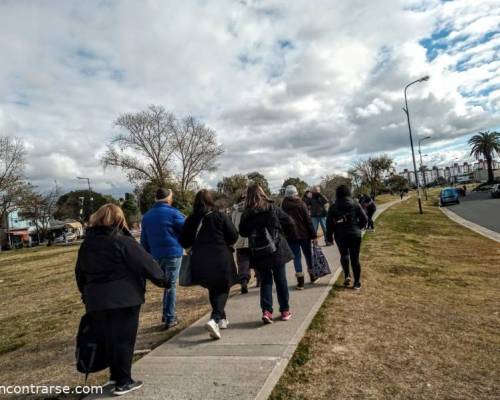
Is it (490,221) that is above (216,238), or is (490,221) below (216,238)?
below

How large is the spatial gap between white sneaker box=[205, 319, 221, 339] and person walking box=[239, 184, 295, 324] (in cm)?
63

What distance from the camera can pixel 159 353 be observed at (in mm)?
4223

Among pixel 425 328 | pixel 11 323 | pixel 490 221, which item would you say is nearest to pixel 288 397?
pixel 425 328

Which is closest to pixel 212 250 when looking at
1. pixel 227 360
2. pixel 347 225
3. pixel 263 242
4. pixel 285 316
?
pixel 263 242

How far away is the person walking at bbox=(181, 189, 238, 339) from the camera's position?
4.32m

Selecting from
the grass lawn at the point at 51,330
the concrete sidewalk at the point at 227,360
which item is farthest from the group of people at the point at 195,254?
the grass lawn at the point at 51,330

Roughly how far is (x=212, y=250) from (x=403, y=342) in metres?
2.17

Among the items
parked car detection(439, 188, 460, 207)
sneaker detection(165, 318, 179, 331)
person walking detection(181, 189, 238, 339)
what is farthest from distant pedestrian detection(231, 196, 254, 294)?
parked car detection(439, 188, 460, 207)

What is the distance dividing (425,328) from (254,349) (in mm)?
1989

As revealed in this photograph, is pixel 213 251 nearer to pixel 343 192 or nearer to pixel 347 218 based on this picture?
pixel 347 218

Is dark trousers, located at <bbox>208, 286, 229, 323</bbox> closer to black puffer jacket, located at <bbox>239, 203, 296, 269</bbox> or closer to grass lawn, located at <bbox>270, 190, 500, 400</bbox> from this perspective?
black puffer jacket, located at <bbox>239, 203, 296, 269</bbox>

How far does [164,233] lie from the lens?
495 cm

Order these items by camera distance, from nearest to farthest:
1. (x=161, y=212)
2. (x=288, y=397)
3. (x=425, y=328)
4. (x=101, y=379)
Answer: (x=288, y=397), (x=101, y=379), (x=425, y=328), (x=161, y=212)

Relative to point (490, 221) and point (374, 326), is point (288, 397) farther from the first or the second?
point (490, 221)
